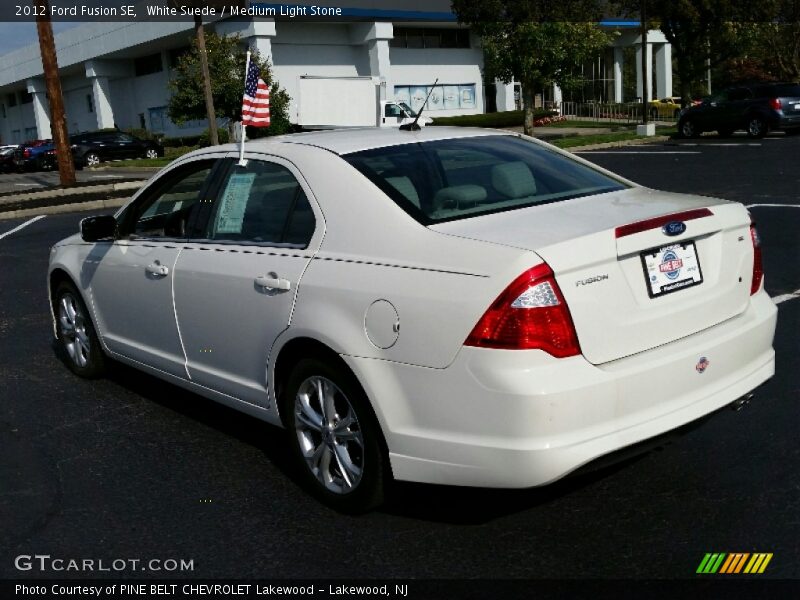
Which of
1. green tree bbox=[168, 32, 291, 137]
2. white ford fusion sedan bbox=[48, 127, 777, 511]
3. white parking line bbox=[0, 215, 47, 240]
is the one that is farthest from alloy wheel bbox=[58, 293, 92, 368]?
green tree bbox=[168, 32, 291, 137]

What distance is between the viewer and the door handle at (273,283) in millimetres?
4145

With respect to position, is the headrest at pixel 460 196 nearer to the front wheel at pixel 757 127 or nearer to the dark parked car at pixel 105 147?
the front wheel at pixel 757 127

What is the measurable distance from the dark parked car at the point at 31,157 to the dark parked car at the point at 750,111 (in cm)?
2830

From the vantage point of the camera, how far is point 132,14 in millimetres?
57156

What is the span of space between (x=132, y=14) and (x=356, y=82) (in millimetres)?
22144

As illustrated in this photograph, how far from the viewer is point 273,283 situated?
13.8ft

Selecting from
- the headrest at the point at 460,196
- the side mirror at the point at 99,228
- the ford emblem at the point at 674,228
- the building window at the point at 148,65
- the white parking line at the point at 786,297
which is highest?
the building window at the point at 148,65

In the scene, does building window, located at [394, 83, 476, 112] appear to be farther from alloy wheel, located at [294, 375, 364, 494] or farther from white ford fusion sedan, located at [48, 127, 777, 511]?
alloy wheel, located at [294, 375, 364, 494]

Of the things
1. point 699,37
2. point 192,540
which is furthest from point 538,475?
point 699,37

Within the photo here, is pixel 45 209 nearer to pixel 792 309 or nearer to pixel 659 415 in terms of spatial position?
pixel 792 309

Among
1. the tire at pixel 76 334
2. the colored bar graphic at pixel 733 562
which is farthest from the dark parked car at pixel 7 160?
the colored bar graphic at pixel 733 562

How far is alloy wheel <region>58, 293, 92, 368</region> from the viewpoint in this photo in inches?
250

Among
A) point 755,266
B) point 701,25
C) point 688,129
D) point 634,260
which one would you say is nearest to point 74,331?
point 634,260

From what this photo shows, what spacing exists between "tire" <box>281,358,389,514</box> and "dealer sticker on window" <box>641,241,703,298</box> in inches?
47.8
